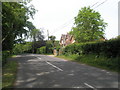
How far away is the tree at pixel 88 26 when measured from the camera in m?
29.8

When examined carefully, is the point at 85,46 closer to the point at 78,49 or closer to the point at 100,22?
Result: the point at 78,49

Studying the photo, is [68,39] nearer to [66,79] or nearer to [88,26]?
[88,26]

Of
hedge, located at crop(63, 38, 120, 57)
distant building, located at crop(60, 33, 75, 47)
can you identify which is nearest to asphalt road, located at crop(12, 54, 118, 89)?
hedge, located at crop(63, 38, 120, 57)

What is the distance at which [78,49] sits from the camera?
22703 mm

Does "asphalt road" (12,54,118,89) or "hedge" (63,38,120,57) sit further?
"hedge" (63,38,120,57)

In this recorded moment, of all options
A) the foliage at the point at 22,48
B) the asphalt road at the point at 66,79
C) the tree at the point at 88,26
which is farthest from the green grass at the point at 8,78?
the foliage at the point at 22,48

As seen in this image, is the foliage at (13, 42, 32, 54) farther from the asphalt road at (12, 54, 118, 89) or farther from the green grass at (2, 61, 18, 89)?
the asphalt road at (12, 54, 118, 89)

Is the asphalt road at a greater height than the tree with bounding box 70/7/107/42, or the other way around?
the tree with bounding box 70/7/107/42

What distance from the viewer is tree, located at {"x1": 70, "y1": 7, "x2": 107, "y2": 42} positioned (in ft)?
97.7

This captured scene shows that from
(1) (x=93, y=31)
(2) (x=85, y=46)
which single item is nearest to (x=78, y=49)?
(2) (x=85, y=46)

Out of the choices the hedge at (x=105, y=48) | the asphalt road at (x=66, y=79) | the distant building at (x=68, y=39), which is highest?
the distant building at (x=68, y=39)

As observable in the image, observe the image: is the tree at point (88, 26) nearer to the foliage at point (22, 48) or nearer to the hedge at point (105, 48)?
the hedge at point (105, 48)

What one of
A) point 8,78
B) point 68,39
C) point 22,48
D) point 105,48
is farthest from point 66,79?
point 22,48

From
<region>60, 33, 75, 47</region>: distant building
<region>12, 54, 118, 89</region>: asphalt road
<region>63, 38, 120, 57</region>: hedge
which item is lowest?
<region>12, 54, 118, 89</region>: asphalt road
